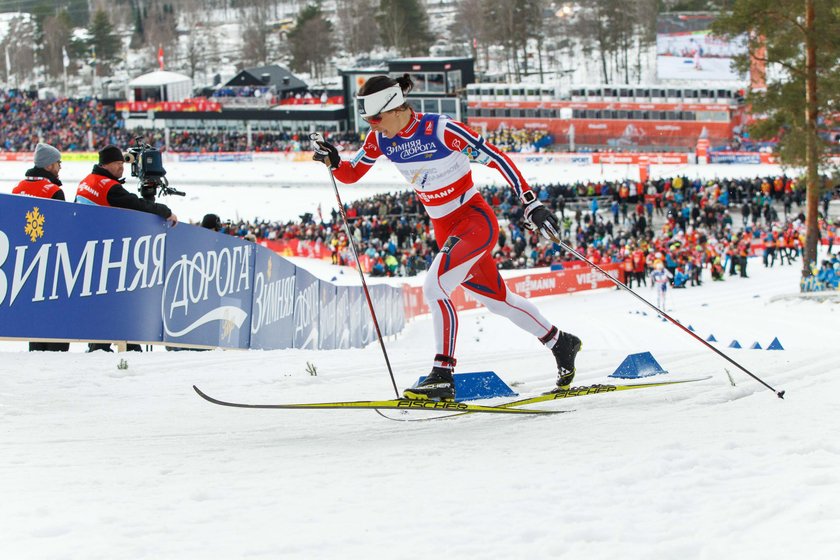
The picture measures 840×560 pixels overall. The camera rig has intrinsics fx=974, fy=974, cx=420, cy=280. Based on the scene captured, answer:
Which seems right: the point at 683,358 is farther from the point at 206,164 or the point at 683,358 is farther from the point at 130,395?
the point at 206,164

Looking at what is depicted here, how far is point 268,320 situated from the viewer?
402 inches

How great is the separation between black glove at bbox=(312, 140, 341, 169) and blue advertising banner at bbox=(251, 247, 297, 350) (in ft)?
13.4

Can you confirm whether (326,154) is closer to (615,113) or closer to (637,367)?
(637,367)

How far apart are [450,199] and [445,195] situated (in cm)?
4

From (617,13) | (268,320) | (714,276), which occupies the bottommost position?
(714,276)

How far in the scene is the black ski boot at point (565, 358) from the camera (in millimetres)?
5766

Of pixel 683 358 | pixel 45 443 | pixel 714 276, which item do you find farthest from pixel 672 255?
pixel 45 443

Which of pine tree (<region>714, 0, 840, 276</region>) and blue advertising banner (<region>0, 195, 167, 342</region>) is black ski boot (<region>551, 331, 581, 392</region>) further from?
pine tree (<region>714, 0, 840, 276</region>)

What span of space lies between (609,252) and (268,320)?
15.0 meters

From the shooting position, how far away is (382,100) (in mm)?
5277

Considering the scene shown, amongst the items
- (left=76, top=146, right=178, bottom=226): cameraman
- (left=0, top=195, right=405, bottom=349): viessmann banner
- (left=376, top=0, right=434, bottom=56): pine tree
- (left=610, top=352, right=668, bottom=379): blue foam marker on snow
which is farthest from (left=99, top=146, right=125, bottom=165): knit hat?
(left=376, top=0, right=434, bottom=56): pine tree

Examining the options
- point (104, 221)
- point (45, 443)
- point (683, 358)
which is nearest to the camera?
point (45, 443)

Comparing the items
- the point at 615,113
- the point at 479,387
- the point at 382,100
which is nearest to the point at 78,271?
the point at 382,100

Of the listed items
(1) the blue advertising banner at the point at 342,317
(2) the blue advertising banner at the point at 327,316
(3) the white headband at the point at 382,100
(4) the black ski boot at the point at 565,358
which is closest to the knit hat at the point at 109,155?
(3) the white headband at the point at 382,100
